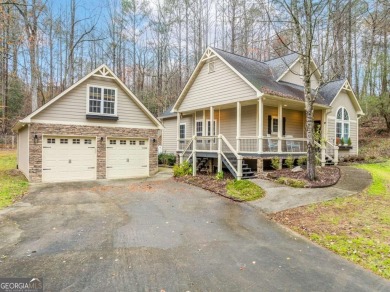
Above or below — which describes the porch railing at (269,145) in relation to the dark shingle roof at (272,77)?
below

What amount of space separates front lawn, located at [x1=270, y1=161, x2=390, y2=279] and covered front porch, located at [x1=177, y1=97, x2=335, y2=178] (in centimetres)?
420

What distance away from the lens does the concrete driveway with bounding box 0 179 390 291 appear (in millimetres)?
3674

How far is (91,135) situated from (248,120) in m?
9.01

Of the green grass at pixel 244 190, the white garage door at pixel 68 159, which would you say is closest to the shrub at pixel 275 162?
the green grass at pixel 244 190

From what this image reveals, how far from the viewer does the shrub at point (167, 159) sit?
19.8 meters

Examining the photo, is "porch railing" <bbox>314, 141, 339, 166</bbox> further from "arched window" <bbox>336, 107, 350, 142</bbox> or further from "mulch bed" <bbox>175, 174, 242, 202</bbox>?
"mulch bed" <bbox>175, 174, 242, 202</bbox>

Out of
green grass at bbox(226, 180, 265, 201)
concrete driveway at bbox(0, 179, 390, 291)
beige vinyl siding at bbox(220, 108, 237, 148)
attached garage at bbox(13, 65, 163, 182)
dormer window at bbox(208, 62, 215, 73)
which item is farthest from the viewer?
beige vinyl siding at bbox(220, 108, 237, 148)

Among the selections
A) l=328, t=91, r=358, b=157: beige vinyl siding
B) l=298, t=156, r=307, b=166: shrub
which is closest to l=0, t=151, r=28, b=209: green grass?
l=298, t=156, r=307, b=166: shrub

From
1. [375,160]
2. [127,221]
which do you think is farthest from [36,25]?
[375,160]

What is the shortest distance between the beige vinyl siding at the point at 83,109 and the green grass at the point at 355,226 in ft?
33.9

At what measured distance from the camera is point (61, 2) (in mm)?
24891

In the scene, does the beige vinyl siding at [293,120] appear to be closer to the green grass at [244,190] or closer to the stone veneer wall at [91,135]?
the green grass at [244,190]

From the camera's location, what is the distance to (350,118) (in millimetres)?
18172

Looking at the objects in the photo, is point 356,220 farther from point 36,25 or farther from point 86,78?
point 36,25
